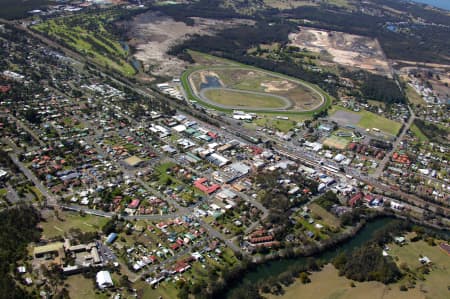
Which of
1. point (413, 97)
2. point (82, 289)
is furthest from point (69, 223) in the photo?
point (413, 97)

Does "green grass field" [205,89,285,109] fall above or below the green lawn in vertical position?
above

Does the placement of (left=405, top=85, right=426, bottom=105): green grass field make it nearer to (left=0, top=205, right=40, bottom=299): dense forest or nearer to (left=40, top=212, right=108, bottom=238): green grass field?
(left=40, top=212, right=108, bottom=238): green grass field

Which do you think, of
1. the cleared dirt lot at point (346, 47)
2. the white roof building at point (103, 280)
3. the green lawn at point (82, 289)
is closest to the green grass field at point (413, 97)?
the cleared dirt lot at point (346, 47)

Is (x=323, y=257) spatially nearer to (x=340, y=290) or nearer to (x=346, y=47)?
(x=340, y=290)

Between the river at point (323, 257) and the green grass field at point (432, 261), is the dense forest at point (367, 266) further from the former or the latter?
the green grass field at point (432, 261)

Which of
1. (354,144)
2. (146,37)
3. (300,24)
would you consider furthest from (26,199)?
(300,24)

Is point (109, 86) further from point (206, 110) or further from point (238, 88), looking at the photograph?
point (238, 88)

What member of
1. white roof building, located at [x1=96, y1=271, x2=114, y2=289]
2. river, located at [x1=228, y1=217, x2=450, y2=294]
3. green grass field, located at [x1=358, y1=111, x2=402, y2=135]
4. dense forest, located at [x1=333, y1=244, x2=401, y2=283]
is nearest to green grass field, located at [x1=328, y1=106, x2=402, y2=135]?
green grass field, located at [x1=358, y1=111, x2=402, y2=135]
